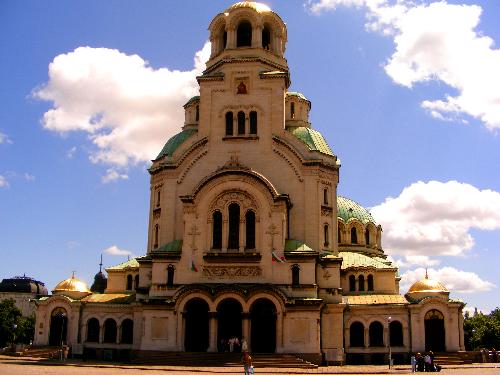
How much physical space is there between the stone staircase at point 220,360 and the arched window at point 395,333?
10019 millimetres

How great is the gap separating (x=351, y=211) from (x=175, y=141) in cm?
2085

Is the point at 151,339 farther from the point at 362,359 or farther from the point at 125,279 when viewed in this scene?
the point at 362,359

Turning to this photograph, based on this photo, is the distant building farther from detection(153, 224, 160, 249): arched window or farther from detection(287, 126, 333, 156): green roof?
detection(287, 126, 333, 156): green roof

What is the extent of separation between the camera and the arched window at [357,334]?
48.4 m

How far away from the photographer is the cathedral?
44938 millimetres

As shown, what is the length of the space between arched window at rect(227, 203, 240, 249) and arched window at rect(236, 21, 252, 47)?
1652 cm

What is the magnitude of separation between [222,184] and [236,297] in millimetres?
8885

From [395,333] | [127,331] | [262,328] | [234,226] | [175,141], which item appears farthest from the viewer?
[175,141]

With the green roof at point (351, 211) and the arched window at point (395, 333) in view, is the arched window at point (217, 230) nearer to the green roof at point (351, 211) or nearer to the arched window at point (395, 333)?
the arched window at point (395, 333)

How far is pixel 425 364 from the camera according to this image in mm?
36344

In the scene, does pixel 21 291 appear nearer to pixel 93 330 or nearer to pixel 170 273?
pixel 93 330

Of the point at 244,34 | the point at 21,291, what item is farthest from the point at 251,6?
the point at 21,291

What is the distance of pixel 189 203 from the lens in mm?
47500

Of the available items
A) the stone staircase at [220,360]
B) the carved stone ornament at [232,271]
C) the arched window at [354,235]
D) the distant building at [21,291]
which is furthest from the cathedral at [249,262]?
the distant building at [21,291]
